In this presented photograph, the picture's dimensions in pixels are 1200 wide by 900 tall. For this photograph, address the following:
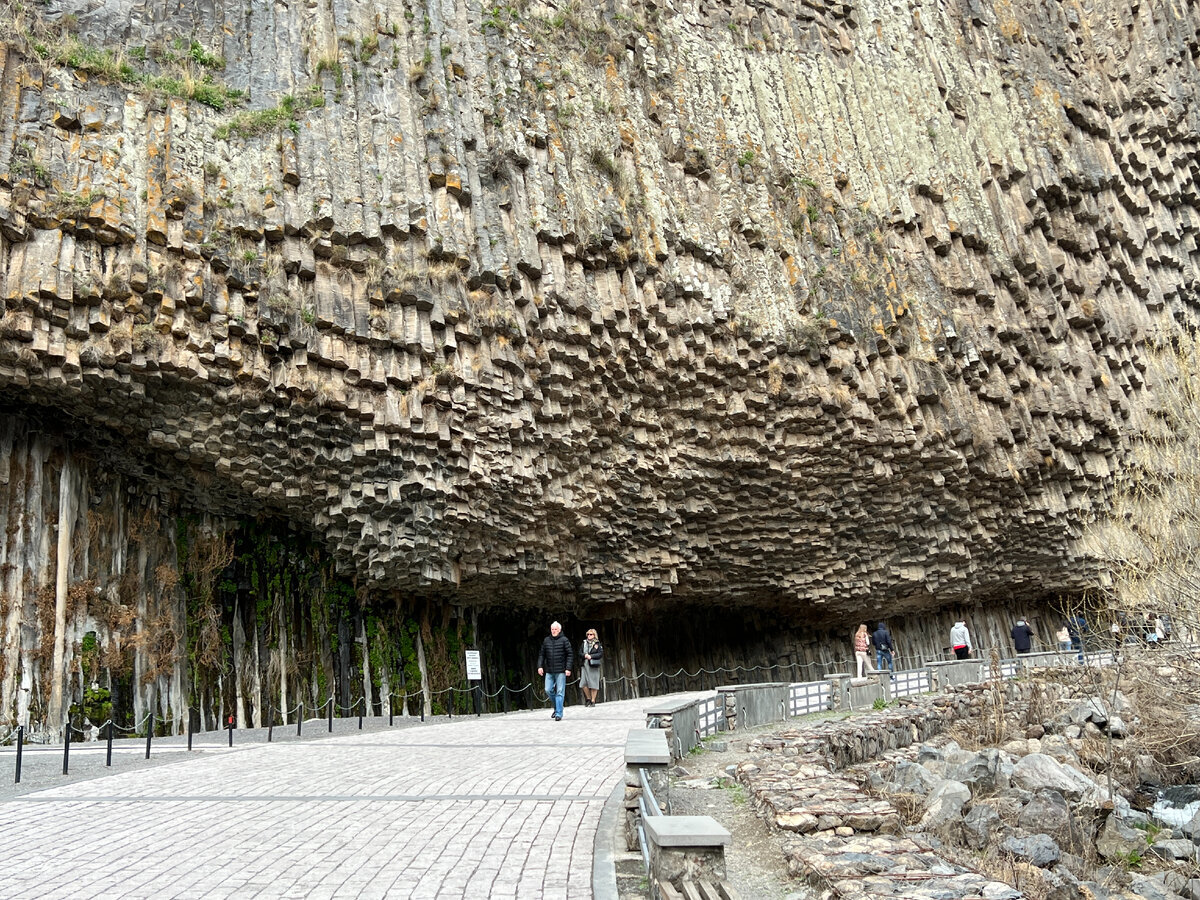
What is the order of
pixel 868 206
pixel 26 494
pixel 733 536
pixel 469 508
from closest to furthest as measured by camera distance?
pixel 26 494, pixel 469 508, pixel 733 536, pixel 868 206

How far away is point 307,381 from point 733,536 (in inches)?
439

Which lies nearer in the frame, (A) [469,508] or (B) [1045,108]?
(A) [469,508]

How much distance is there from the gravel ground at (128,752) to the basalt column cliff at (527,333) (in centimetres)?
158

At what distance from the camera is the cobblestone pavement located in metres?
5.62

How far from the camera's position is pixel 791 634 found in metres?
28.2

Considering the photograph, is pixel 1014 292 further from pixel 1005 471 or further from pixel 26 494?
pixel 26 494

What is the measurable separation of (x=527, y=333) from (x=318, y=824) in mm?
12444

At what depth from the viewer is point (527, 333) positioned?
732 inches

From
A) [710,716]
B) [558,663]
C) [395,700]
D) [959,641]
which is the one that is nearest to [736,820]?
[710,716]

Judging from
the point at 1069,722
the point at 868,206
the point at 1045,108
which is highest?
the point at 1045,108

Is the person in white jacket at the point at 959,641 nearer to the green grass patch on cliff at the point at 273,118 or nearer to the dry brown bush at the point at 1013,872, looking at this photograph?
the dry brown bush at the point at 1013,872

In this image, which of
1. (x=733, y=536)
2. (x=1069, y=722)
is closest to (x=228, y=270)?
(x=733, y=536)

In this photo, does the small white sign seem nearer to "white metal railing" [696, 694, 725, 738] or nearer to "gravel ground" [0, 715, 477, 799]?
"gravel ground" [0, 715, 477, 799]

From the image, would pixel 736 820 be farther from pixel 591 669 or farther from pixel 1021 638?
pixel 1021 638
